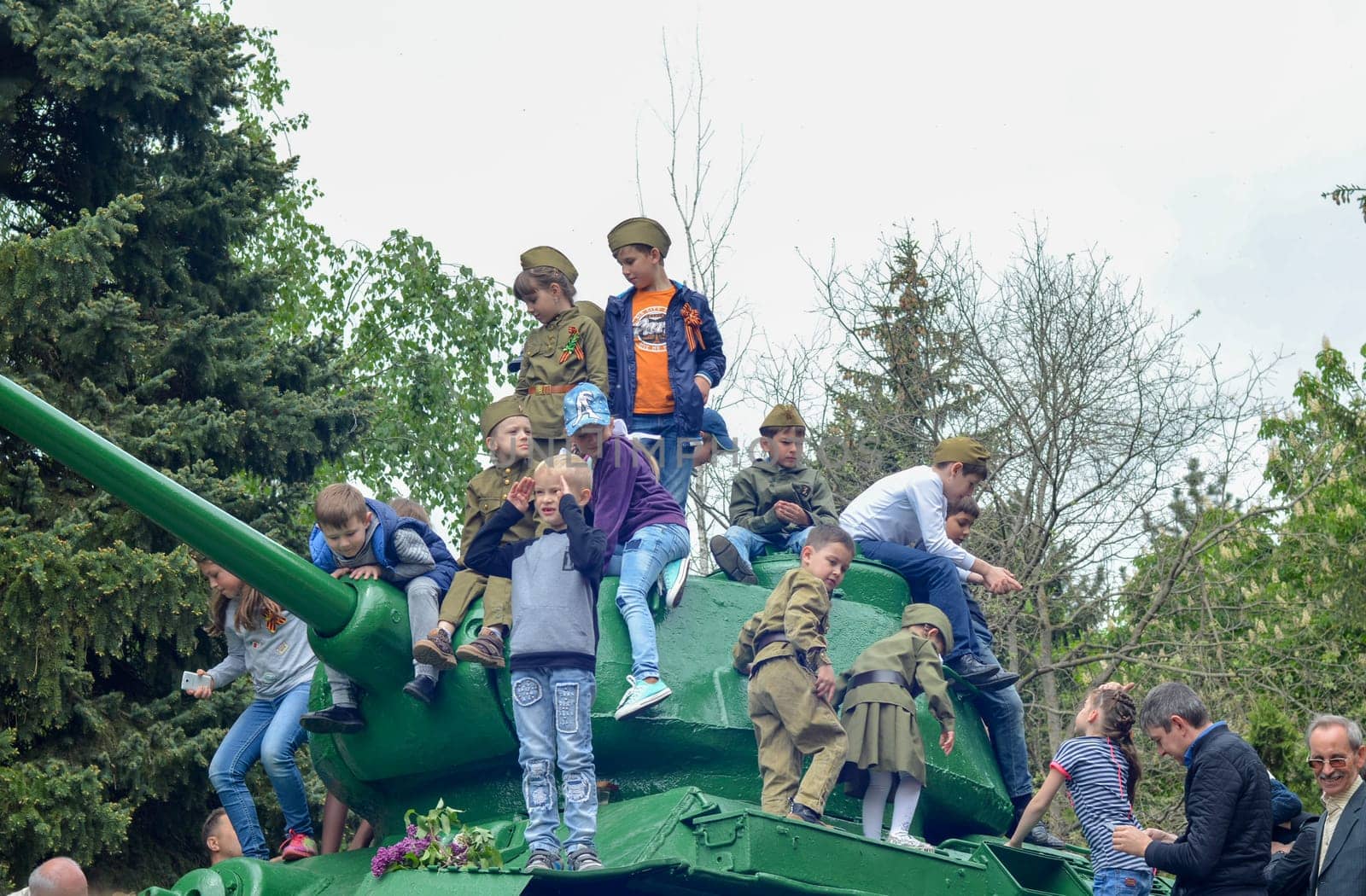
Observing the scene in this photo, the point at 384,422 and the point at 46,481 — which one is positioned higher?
the point at 384,422

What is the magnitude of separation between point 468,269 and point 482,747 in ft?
51.7

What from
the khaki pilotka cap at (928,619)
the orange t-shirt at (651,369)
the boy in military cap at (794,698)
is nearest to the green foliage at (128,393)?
the orange t-shirt at (651,369)

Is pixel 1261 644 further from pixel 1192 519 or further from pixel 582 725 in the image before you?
pixel 582 725

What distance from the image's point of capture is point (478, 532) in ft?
27.0

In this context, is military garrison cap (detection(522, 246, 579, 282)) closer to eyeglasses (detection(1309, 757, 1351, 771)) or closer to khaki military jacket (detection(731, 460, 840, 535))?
khaki military jacket (detection(731, 460, 840, 535))

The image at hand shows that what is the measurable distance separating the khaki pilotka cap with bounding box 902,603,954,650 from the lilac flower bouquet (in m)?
2.50

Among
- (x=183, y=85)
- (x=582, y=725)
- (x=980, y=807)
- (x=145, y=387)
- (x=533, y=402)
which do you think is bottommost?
(x=980, y=807)

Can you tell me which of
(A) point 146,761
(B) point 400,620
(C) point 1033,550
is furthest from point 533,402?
(C) point 1033,550

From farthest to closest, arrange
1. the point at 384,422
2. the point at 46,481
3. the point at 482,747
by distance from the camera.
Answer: the point at 384,422
the point at 46,481
the point at 482,747

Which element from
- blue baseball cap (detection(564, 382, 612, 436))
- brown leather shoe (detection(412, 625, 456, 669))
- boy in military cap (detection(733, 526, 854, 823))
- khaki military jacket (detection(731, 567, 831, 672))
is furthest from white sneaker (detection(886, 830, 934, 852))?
blue baseball cap (detection(564, 382, 612, 436))

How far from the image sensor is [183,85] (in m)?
15.2

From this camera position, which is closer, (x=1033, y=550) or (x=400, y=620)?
(x=400, y=620)

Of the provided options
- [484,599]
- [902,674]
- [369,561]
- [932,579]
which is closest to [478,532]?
[484,599]

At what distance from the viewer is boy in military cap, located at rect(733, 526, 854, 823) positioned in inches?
292
